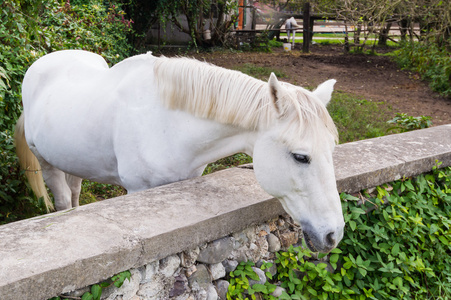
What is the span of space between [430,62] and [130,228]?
9.81 m

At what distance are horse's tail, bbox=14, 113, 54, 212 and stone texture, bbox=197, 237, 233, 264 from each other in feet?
6.64

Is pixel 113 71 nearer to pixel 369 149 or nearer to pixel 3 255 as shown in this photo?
pixel 3 255

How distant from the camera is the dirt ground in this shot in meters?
7.56

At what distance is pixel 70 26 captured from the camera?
16.1ft

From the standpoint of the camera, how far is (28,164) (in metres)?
3.70

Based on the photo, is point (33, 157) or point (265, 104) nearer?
point (265, 104)

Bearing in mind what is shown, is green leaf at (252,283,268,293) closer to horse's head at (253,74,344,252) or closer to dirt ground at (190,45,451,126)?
horse's head at (253,74,344,252)

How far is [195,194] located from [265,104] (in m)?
0.62

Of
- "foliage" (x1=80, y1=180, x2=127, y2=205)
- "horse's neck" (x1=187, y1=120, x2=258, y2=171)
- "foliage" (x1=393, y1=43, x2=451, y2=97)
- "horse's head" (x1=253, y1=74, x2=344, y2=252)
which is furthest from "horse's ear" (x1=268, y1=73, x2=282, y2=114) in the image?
"foliage" (x1=393, y1=43, x2=451, y2=97)

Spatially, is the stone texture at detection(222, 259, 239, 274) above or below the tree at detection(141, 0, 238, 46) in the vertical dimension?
below

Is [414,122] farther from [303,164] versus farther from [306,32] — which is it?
[306,32]

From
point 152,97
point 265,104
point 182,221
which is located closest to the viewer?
point 182,221

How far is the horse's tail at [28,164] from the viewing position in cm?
364

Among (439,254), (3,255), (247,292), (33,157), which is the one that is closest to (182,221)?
(247,292)
